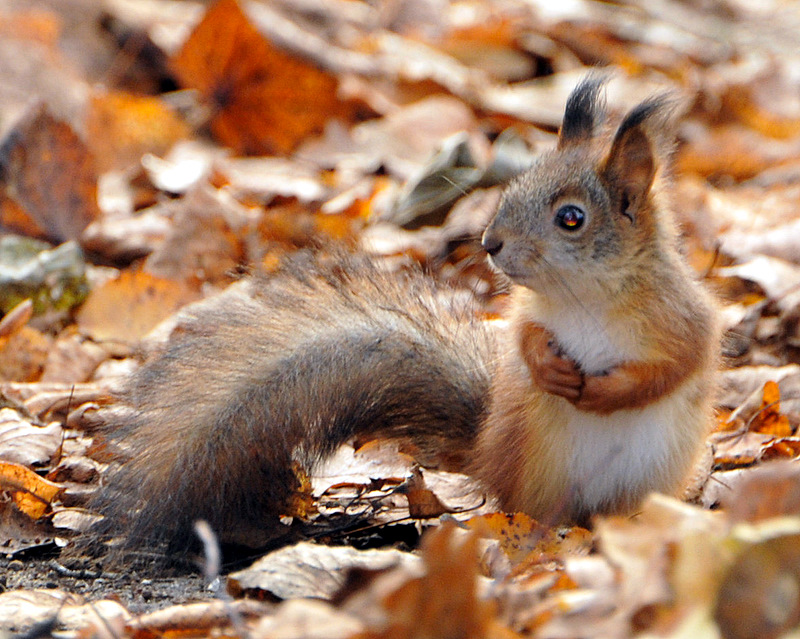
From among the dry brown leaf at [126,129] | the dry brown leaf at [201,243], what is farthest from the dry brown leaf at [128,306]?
the dry brown leaf at [126,129]

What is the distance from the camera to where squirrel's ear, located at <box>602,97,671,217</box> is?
5.30 feet

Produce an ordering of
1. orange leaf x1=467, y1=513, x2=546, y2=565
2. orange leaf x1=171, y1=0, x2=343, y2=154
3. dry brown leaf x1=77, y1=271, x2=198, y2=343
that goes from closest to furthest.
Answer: orange leaf x1=467, y1=513, x2=546, y2=565, dry brown leaf x1=77, y1=271, x2=198, y2=343, orange leaf x1=171, y1=0, x2=343, y2=154

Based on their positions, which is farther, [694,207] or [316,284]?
[694,207]

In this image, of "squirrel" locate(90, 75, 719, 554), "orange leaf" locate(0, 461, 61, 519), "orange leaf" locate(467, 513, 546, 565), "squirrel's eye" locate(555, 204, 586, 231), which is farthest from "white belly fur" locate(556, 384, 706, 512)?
"orange leaf" locate(0, 461, 61, 519)

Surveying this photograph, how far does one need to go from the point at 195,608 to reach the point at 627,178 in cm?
96

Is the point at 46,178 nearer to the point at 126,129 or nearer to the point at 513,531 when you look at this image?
the point at 126,129

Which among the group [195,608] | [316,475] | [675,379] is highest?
[675,379]

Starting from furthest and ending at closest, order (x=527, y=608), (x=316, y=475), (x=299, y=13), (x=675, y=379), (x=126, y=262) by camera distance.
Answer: (x=299, y=13), (x=126, y=262), (x=316, y=475), (x=675, y=379), (x=527, y=608)

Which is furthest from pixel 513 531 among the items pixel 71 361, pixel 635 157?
pixel 71 361

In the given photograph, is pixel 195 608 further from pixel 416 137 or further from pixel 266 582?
pixel 416 137

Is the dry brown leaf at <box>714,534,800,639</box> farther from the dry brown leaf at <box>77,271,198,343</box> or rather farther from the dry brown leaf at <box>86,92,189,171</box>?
the dry brown leaf at <box>86,92,189,171</box>

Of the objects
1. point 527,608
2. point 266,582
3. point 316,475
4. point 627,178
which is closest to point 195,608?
point 266,582

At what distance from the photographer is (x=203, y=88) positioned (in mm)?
3770

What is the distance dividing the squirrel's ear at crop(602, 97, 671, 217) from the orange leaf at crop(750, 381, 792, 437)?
576 millimetres
